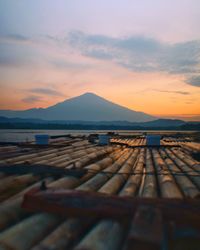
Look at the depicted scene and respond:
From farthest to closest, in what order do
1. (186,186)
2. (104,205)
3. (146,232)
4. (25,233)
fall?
(186,186)
(104,205)
(25,233)
(146,232)

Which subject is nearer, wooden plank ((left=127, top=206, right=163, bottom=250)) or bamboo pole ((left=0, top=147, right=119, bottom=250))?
wooden plank ((left=127, top=206, right=163, bottom=250))

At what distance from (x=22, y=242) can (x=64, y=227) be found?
0.60m

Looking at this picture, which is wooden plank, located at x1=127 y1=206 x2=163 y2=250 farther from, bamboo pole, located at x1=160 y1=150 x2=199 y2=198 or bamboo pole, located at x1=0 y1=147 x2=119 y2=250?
bamboo pole, located at x1=160 y1=150 x2=199 y2=198

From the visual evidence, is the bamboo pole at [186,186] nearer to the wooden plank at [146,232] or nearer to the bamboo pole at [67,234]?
the wooden plank at [146,232]

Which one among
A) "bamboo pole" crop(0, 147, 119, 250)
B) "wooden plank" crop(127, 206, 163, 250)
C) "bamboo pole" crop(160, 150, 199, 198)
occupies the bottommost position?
"bamboo pole" crop(160, 150, 199, 198)

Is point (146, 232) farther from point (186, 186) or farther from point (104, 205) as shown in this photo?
point (186, 186)

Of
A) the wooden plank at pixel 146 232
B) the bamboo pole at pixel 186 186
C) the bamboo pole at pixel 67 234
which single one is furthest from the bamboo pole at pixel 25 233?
the bamboo pole at pixel 186 186

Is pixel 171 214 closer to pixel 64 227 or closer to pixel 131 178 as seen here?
Answer: pixel 64 227

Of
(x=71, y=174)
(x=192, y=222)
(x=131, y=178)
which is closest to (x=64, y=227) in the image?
(x=192, y=222)

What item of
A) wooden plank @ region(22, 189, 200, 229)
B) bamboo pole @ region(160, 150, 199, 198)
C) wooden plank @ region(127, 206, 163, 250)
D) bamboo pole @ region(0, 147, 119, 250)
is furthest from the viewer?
bamboo pole @ region(160, 150, 199, 198)

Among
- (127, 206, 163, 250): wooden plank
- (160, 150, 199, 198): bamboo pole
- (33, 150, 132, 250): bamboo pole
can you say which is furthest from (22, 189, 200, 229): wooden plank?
(160, 150, 199, 198): bamboo pole

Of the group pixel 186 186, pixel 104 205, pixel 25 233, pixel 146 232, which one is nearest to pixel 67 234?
pixel 25 233

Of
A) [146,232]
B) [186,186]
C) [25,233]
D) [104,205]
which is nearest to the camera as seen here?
[146,232]

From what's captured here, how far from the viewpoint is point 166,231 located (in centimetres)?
336
